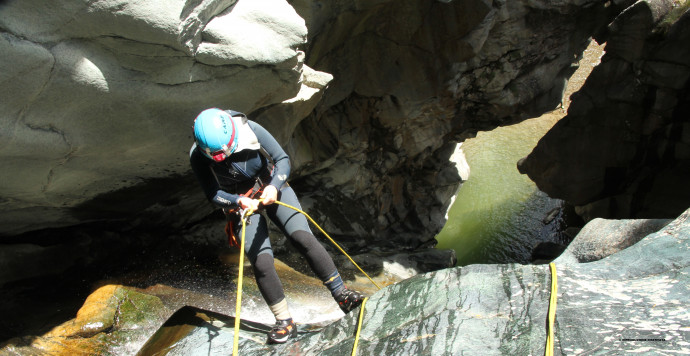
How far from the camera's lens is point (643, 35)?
852cm

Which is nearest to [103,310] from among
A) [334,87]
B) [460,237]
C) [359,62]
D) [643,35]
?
[334,87]

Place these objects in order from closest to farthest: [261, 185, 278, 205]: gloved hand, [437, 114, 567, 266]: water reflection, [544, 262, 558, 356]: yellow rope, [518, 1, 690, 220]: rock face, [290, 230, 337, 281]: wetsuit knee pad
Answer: [544, 262, 558, 356]: yellow rope < [261, 185, 278, 205]: gloved hand < [290, 230, 337, 281]: wetsuit knee pad < [518, 1, 690, 220]: rock face < [437, 114, 567, 266]: water reflection

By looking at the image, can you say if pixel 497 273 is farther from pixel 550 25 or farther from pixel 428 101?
pixel 550 25

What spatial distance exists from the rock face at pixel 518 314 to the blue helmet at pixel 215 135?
1498 millimetres

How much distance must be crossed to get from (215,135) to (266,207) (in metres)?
0.72

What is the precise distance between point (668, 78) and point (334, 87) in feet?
21.6

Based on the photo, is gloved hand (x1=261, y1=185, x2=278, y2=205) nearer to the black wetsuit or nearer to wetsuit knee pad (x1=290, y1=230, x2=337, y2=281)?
the black wetsuit

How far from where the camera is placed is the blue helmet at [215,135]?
10.3ft

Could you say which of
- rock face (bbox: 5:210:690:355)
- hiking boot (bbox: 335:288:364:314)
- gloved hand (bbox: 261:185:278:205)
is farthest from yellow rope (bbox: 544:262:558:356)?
gloved hand (bbox: 261:185:278:205)

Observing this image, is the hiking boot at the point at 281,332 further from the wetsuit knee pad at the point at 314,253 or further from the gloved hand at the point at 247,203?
the gloved hand at the point at 247,203

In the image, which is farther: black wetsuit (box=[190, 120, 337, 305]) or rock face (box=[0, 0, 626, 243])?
rock face (box=[0, 0, 626, 243])

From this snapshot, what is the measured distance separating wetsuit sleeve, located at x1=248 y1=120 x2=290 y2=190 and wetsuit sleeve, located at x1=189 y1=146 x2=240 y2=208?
360mm

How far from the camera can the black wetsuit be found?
11.0ft

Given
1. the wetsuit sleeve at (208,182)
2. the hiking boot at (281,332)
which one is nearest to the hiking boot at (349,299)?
the hiking boot at (281,332)
